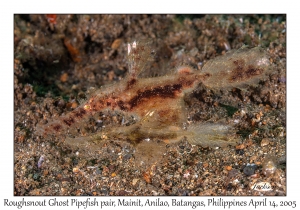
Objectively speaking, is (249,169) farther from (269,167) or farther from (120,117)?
(120,117)

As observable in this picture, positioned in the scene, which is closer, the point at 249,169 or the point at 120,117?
the point at 249,169

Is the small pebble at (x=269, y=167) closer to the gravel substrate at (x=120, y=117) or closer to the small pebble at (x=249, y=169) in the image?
the gravel substrate at (x=120, y=117)

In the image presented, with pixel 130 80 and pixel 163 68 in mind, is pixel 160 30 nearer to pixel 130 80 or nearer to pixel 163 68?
pixel 163 68

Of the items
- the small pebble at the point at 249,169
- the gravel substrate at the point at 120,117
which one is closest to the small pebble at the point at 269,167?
the gravel substrate at the point at 120,117

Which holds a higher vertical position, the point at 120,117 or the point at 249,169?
the point at 120,117

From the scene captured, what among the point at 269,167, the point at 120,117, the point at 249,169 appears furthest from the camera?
the point at 120,117

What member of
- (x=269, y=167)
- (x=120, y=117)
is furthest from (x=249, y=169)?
(x=120, y=117)

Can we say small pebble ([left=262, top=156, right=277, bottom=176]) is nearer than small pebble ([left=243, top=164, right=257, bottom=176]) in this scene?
Yes

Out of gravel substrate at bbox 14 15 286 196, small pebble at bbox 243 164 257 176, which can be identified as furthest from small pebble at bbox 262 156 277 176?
small pebble at bbox 243 164 257 176

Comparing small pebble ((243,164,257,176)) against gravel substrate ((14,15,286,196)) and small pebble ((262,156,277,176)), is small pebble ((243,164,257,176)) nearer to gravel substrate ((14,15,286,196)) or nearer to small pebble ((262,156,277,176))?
gravel substrate ((14,15,286,196))

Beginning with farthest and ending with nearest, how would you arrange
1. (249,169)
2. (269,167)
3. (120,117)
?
(120,117)
(249,169)
(269,167)
